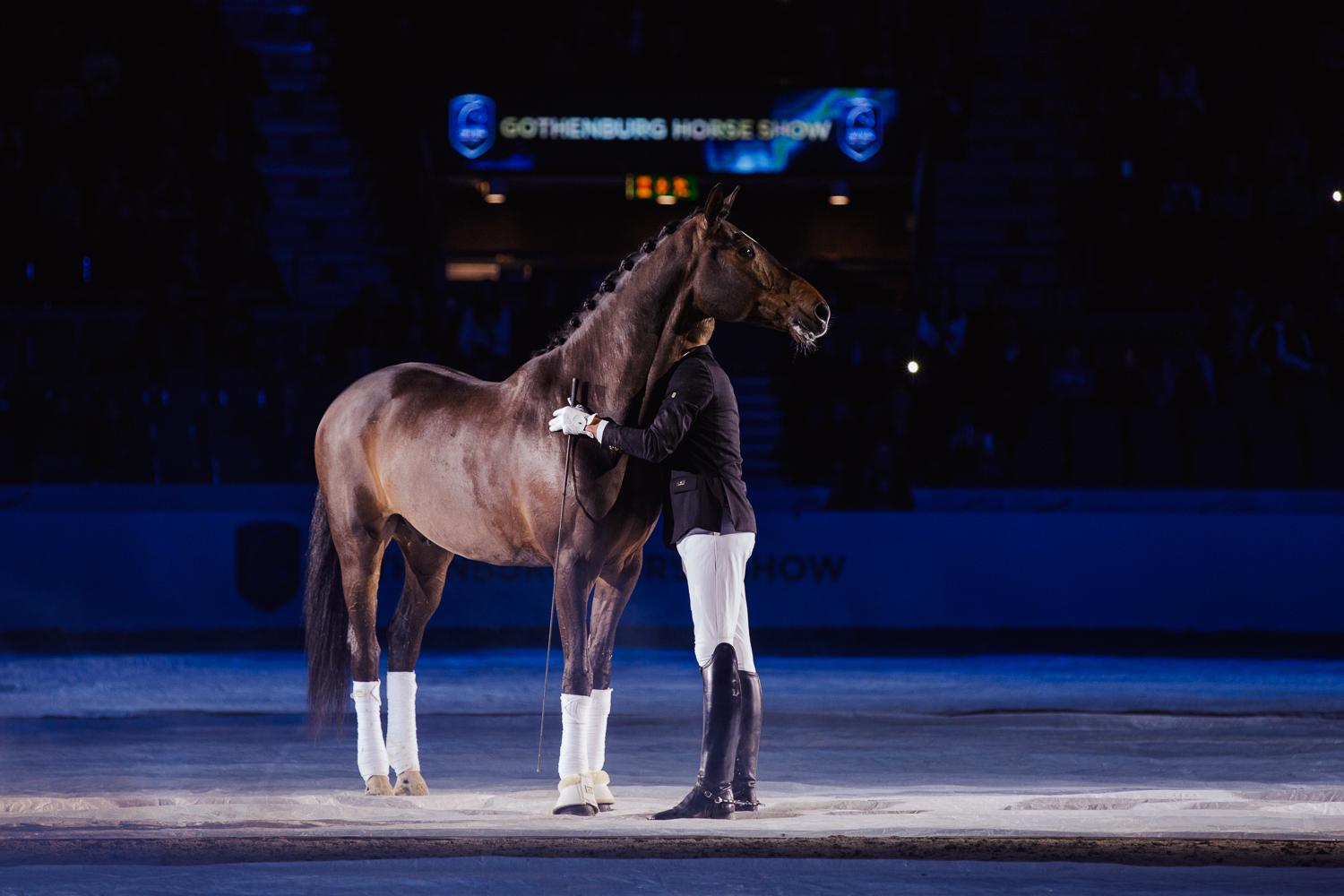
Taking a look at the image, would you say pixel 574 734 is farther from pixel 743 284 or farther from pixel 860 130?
pixel 860 130

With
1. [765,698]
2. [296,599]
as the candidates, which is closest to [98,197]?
[296,599]

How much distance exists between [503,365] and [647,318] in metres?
11.9

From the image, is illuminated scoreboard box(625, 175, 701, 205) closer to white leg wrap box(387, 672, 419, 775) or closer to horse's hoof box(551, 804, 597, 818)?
white leg wrap box(387, 672, 419, 775)

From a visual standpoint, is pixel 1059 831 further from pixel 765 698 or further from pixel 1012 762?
pixel 765 698

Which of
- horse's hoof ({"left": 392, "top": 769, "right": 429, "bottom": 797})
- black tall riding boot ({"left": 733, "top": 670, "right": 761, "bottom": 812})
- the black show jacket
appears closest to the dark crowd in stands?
horse's hoof ({"left": 392, "top": 769, "right": 429, "bottom": 797})

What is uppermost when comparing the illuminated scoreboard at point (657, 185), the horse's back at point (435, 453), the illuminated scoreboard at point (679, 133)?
the illuminated scoreboard at point (679, 133)

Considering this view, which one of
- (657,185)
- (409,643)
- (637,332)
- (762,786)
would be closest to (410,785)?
(409,643)

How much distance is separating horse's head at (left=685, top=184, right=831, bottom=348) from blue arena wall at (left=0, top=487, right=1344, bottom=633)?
349 inches

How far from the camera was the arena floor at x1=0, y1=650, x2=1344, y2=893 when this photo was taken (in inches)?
261

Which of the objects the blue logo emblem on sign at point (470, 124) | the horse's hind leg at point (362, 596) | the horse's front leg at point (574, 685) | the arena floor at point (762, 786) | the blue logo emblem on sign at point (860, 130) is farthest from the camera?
the blue logo emblem on sign at point (470, 124)

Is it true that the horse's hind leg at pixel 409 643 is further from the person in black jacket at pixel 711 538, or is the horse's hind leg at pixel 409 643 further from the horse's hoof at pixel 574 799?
the person in black jacket at pixel 711 538

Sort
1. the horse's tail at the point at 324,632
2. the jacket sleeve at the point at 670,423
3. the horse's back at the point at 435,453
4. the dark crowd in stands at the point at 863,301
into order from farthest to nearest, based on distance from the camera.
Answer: the dark crowd in stands at the point at 863,301, the horse's tail at the point at 324,632, the horse's back at the point at 435,453, the jacket sleeve at the point at 670,423

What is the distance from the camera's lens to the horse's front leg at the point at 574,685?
7.64 metres

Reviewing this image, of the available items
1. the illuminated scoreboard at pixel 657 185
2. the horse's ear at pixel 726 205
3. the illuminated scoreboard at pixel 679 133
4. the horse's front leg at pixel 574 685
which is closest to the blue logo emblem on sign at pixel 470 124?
the illuminated scoreboard at pixel 679 133
